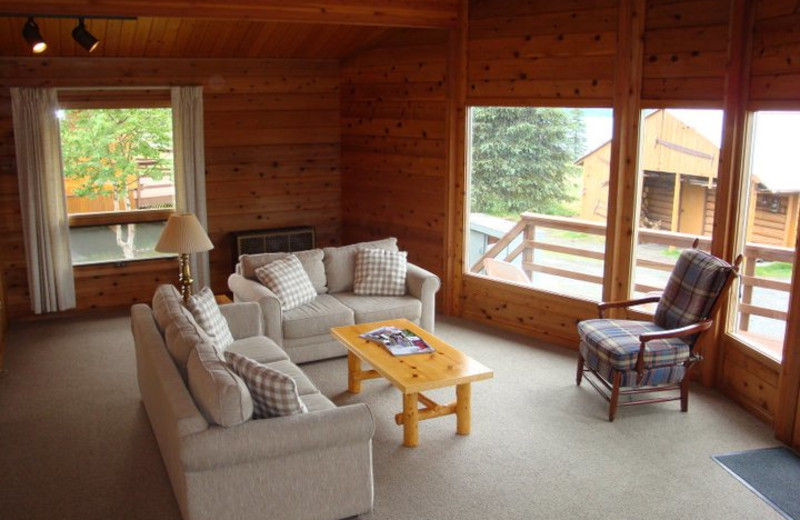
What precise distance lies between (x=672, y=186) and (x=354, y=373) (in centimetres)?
275

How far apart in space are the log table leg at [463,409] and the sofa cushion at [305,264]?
2062 millimetres

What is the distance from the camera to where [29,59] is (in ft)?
22.2

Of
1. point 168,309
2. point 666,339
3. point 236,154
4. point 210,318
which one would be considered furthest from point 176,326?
point 236,154

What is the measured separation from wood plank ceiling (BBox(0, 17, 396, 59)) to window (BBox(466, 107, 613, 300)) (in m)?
1.70

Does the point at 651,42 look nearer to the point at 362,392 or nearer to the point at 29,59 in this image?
the point at 362,392

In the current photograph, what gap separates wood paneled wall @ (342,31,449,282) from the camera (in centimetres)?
716

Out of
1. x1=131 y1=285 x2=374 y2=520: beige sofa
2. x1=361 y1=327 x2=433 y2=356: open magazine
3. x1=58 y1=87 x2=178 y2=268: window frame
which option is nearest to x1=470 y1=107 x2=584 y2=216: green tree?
x1=361 y1=327 x2=433 y2=356: open magazine

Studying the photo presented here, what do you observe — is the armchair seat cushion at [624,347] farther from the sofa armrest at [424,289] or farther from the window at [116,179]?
the window at [116,179]

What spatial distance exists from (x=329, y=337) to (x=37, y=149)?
330cm

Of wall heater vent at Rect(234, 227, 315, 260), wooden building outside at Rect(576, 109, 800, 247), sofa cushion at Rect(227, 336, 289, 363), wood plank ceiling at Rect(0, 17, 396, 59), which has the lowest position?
sofa cushion at Rect(227, 336, 289, 363)

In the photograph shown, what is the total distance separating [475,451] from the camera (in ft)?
14.9

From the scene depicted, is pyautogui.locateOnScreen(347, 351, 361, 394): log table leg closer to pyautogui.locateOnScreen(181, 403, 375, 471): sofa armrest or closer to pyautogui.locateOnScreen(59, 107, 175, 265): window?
pyautogui.locateOnScreen(181, 403, 375, 471): sofa armrest

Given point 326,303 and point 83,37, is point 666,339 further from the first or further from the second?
point 83,37

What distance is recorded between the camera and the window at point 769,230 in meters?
4.82
